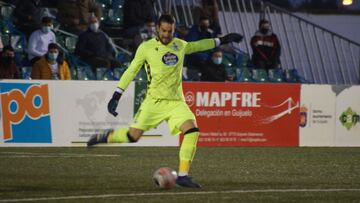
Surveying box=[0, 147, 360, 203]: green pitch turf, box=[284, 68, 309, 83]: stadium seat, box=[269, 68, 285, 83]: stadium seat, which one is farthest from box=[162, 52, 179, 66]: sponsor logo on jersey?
box=[284, 68, 309, 83]: stadium seat

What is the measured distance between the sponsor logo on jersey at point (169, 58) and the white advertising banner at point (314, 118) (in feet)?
29.2

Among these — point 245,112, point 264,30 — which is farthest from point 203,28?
point 245,112

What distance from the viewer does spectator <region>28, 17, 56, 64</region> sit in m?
20.7

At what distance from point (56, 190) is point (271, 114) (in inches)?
391

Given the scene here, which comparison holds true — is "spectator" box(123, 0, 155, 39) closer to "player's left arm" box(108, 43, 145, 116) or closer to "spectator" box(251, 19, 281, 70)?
"spectator" box(251, 19, 281, 70)

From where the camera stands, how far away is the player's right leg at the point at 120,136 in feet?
39.4

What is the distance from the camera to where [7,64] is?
19.9 meters

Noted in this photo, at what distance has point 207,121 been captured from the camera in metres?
19.6

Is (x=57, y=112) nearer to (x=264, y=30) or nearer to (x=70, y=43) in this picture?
(x=70, y=43)

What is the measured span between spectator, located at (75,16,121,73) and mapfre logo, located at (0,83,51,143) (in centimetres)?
279

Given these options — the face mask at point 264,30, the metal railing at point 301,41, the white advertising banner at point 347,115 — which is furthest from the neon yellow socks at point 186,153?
the metal railing at point 301,41

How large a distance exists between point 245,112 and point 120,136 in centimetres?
814

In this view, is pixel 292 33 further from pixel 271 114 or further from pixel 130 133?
pixel 130 133

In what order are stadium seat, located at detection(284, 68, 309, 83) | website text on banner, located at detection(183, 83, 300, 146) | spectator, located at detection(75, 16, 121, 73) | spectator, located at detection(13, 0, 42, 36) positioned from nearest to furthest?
website text on banner, located at detection(183, 83, 300, 146), spectator, located at detection(75, 16, 121, 73), spectator, located at detection(13, 0, 42, 36), stadium seat, located at detection(284, 68, 309, 83)
